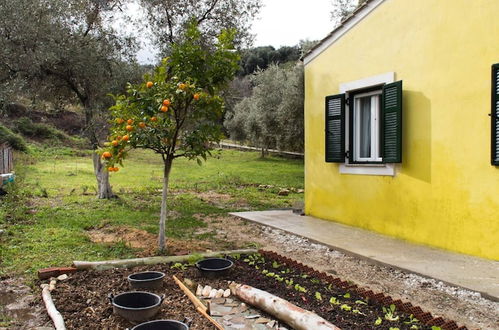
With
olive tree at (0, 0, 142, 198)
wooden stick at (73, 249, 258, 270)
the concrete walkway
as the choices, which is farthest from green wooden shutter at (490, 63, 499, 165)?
olive tree at (0, 0, 142, 198)

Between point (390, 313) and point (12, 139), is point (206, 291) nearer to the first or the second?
point (390, 313)

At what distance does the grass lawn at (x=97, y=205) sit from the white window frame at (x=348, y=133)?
243 cm

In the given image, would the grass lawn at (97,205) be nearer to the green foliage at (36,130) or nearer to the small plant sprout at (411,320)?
the small plant sprout at (411,320)

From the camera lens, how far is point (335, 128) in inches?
301

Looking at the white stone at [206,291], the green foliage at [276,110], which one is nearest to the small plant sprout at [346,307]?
the white stone at [206,291]

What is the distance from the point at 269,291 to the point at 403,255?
2176mm

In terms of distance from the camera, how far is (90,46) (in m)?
9.61

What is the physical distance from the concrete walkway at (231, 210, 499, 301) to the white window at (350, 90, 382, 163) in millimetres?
1253

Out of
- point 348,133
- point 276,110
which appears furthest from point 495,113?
point 276,110

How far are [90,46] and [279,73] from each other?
13700mm

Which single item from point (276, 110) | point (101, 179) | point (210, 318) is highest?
point (276, 110)

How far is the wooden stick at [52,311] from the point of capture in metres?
3.31

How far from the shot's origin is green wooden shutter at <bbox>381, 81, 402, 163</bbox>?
6.23 m

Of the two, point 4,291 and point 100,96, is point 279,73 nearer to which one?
point 100,96
